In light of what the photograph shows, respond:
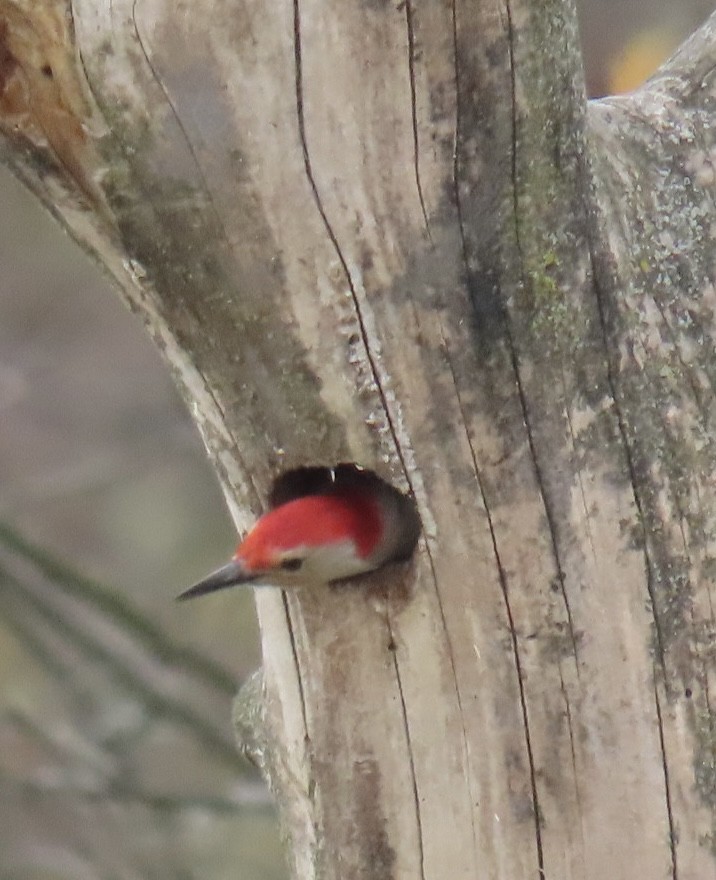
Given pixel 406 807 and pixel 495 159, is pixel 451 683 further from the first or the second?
pixel 495 159

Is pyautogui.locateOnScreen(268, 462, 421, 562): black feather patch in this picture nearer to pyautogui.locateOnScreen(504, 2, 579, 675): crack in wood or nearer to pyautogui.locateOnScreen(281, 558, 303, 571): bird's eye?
pyautogui.locateOnScreen(281, 558, 303, 571): bird's eye

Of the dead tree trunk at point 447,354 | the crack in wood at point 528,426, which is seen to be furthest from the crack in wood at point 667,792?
the crack in wood at point 528,426

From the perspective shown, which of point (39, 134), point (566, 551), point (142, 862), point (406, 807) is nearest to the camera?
point (39, 134)

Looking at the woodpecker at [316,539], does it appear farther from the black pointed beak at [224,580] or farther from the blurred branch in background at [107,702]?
the blurred branch in background at [107,702]

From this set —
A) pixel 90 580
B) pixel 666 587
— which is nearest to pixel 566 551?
pixel 666 587

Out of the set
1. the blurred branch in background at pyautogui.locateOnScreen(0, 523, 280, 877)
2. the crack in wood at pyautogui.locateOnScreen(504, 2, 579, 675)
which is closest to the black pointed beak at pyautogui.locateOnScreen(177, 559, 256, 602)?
the crack in wood at pyautogui.locateOnScreen(504, 2, 579, 675)

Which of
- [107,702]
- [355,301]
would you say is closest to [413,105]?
[355,301]
